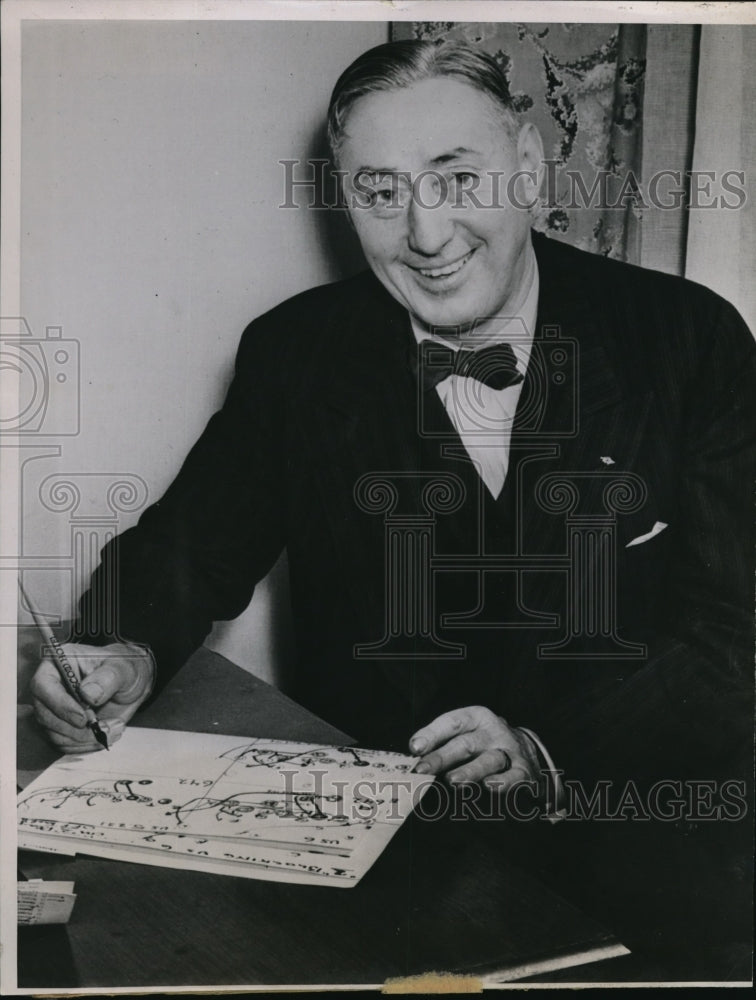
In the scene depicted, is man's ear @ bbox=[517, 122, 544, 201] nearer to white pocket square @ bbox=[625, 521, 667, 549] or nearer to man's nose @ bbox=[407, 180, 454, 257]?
man's nose @ bbox=[407, 180, 454, 257]

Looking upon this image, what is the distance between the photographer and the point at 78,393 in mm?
2055

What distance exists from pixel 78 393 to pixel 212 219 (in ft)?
1.33

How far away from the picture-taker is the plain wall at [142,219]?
2039 millimetres

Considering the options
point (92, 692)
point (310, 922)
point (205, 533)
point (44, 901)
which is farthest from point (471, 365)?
point (44, 901)

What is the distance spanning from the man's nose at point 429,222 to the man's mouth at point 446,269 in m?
0.03

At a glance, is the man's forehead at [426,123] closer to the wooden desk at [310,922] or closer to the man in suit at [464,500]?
the man in suit at [464,500]

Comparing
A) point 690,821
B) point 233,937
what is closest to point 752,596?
point 690,821

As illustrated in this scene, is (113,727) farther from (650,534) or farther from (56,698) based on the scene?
(650,534)

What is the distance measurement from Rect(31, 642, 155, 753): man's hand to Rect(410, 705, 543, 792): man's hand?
0.54 m

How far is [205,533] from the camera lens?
2080mm

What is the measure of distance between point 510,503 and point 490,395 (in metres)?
0.20

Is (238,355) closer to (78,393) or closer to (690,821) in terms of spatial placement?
(78,393)

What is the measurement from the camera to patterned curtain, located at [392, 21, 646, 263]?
2.05m

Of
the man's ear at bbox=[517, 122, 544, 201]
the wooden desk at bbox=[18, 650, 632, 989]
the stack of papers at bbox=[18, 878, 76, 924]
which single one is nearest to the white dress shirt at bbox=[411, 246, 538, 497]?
the man's ear at bbox=[517, 122, 544, 201]
